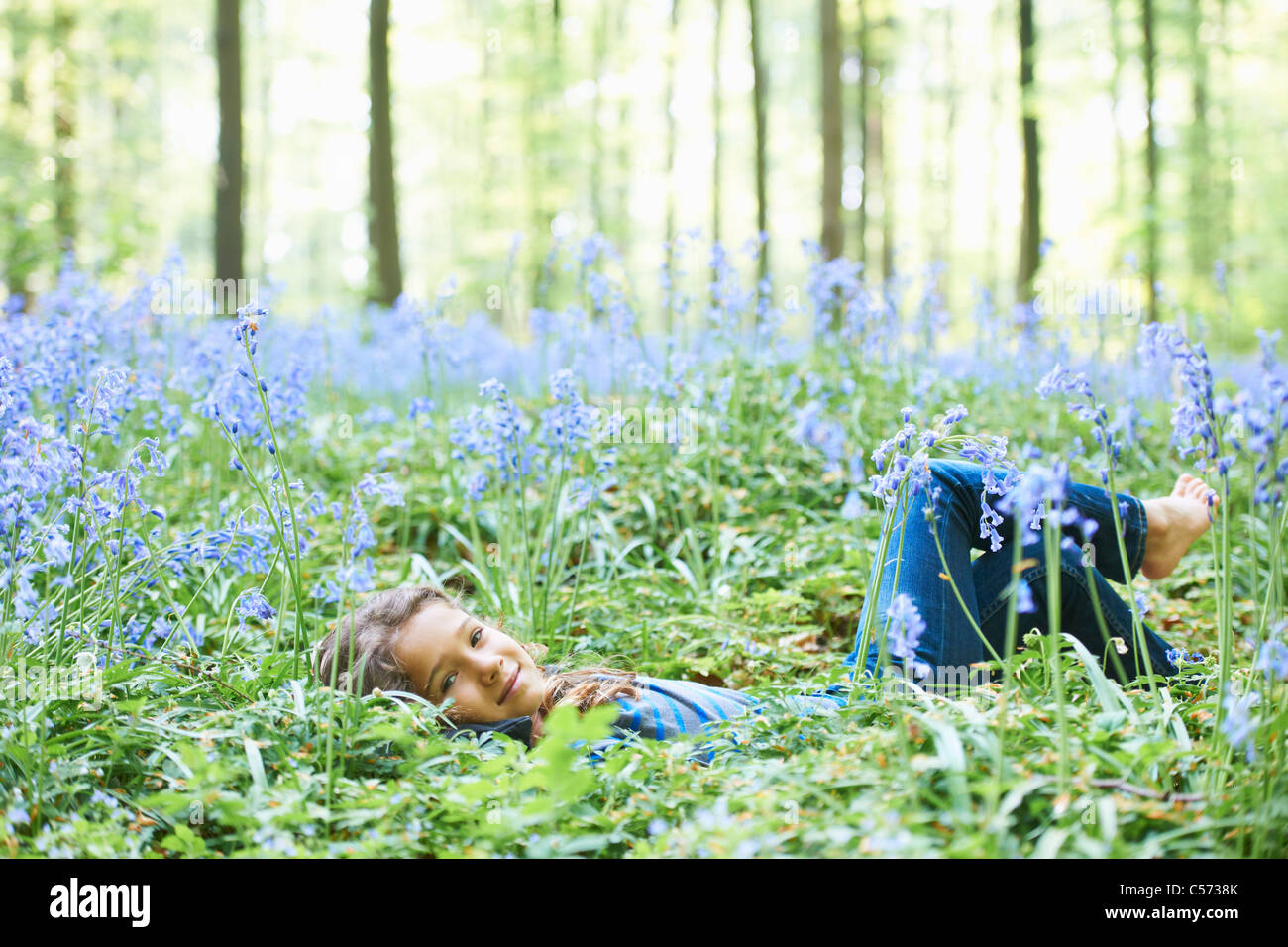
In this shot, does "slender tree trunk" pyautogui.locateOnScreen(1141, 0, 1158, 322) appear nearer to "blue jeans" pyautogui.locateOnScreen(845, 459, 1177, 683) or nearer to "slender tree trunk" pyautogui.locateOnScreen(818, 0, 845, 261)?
"slender tree trunk" pyautogui.locateOnScreen(818, 0, 845, 261)

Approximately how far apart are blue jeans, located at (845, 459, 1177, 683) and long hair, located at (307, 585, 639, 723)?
2.12 feet

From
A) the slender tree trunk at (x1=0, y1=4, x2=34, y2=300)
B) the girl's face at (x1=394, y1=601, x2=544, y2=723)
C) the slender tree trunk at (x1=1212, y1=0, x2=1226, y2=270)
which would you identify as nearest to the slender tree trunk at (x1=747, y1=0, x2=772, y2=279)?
the slender tree trunk at (x1=1212, y1=0, x2=1226, y2=270)

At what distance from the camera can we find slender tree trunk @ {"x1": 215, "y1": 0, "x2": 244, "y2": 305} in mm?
8156

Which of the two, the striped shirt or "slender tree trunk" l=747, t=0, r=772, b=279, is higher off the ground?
"slender tree trunk" l=747, t=0, r=772, b=279

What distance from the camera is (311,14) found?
70.1 ft

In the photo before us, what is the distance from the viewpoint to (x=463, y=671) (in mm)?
2266

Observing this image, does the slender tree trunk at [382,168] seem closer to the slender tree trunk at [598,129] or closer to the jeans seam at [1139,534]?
the slender tree trunk at [598,129]

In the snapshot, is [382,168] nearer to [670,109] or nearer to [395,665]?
[395,665]

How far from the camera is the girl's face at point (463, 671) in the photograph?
7.41 ft

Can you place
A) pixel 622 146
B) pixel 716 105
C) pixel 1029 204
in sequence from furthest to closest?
pixel 622 146
pixel 716 105
pixel 1029 204

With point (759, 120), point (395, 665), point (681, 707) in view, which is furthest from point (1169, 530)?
point (759, 120)

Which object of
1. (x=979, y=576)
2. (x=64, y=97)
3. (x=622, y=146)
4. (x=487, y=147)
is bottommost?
(x=979, y=576)

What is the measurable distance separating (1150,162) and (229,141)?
10.6m
